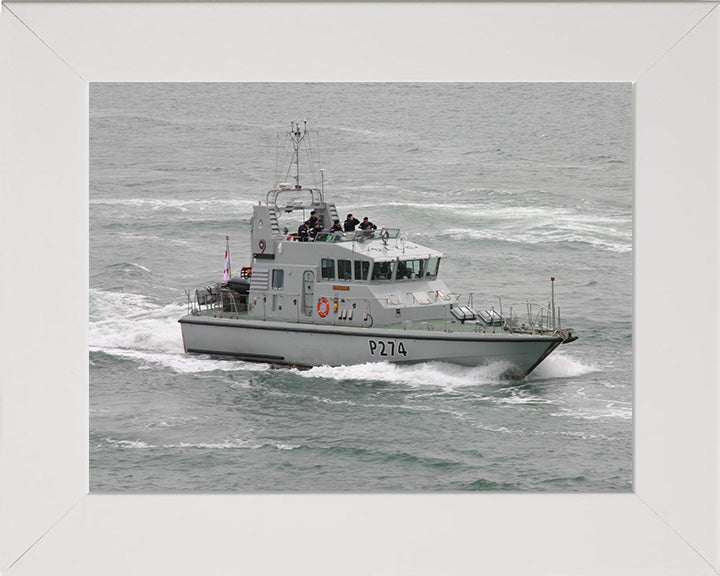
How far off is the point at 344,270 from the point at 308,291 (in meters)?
0.69

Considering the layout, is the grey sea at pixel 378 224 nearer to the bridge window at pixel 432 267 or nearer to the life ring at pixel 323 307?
the life ring at pixel 323 307

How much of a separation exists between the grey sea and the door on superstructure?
2.93 ft

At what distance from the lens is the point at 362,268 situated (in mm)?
14430

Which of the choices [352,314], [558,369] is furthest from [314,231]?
[558,369]

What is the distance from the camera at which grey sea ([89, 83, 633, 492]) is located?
34.5ft

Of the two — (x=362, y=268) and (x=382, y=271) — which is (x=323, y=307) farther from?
(x=382, y=271)

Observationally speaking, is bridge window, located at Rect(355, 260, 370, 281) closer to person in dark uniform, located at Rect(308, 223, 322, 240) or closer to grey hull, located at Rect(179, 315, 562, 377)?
grey hull, located at Rect(179, 315, 562, 377)

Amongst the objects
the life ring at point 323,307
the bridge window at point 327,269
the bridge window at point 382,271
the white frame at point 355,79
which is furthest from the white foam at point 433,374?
the white frame at point 355,79

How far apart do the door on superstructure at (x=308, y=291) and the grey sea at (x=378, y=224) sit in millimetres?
893

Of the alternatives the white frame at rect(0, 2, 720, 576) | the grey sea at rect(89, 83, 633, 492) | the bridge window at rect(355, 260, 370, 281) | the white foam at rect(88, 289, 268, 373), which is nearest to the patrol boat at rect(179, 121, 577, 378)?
the bridge window at rect(355, 260, 370, 281)
